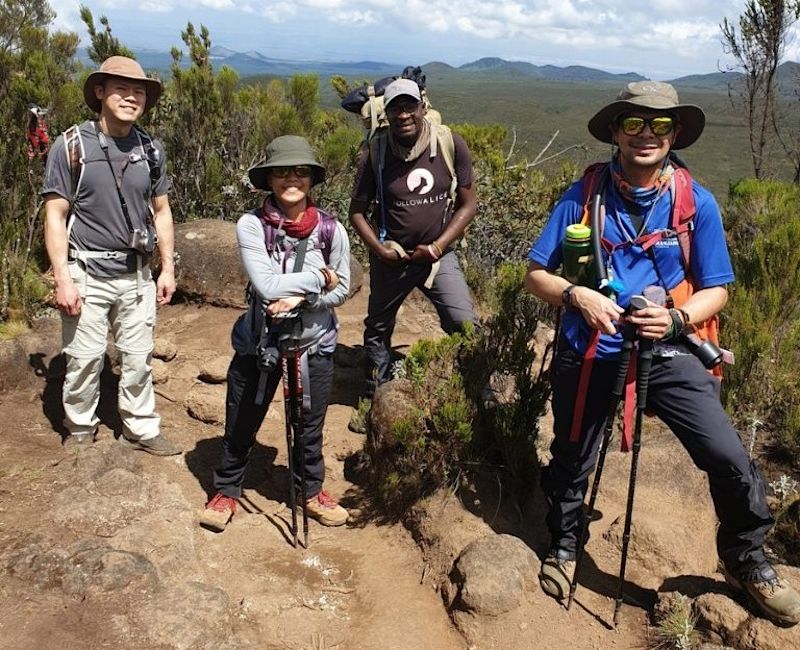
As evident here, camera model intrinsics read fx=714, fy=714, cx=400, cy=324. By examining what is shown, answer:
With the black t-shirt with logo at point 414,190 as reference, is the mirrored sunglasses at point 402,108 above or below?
above

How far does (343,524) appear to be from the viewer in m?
4.04

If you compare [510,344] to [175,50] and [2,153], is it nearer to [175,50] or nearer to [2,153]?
[2,153]

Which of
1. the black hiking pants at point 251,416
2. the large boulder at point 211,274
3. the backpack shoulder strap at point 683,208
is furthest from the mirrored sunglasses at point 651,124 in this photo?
the large boulder at point 211,274

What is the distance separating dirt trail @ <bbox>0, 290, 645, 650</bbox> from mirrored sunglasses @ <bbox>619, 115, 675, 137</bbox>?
83.0 inches

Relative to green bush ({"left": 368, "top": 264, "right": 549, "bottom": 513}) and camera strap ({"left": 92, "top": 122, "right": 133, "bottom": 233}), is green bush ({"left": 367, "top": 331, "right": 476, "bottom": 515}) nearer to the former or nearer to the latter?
green bush ({"left": 368, "top": 264, "right": 549, "bottom": 513})

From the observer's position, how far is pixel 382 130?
175 inches

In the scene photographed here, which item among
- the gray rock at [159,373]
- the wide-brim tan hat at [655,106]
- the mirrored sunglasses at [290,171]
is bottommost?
the gray rock at [159,373]

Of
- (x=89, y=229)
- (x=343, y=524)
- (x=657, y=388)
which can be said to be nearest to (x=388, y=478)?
(x=343, y=524)

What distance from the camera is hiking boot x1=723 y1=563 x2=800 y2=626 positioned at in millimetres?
2875

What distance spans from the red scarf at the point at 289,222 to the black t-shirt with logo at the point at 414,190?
3.46ft

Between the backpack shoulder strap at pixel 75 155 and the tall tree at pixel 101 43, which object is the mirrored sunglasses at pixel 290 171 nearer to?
the backpack shoulder strap at pixel 75 155

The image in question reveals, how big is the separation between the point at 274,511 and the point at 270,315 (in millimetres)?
1355

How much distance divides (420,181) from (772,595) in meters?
2.83

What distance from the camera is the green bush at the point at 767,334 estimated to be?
4672mm
